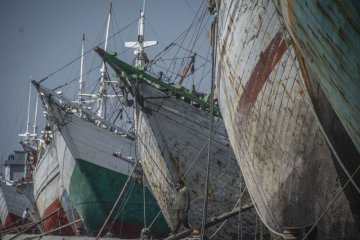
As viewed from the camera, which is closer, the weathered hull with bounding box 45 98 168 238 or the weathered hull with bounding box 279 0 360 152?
the weathered hull with bounding box 279 0 360 152

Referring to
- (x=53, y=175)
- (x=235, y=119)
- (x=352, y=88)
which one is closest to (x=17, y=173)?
(x=53, y=175)

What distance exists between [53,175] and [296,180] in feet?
49.5

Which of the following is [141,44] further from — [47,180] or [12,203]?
[12,203]

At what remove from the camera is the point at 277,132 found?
686cm

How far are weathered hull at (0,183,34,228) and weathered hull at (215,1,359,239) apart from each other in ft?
80.1

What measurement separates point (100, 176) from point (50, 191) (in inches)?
200

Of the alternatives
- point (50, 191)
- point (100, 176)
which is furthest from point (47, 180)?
point (100, 176)

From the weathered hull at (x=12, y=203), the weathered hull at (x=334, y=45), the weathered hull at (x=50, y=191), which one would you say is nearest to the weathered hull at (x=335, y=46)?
the weathered hull at (x=334, y=45)

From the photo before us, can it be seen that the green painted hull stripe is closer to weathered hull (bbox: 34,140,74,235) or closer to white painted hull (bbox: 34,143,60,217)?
weathered hull (bbox: 34,140,74,235)

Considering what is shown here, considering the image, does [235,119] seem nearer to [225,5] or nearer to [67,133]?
[225,5]

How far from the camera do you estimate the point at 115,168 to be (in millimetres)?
16922

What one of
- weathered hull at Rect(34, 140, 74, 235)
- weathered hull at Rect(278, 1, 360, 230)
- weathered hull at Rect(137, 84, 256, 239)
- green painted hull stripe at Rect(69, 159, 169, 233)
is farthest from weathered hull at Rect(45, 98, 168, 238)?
weathered hull at Rect(278, 1, 360, 230)

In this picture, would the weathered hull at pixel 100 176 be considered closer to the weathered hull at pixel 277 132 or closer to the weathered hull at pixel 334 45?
the weathered hull at pixel 277 132

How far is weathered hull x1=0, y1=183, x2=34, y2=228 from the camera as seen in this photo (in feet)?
98.4
